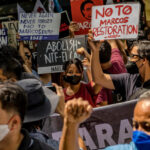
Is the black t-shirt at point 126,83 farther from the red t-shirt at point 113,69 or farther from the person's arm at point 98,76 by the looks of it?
the red t-shirt at point 113,69

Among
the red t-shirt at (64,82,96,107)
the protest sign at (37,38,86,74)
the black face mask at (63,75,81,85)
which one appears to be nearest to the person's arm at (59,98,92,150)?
the red t-shirt at (64,82,96,107)

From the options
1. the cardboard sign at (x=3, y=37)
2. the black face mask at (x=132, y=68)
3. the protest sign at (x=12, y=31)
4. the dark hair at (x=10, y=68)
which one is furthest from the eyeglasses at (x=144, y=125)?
the protest sign at (x=12, y=31)

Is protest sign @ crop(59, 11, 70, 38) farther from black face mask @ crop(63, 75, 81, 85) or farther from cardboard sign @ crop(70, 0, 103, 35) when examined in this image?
black face mask @ crop(63, 75, 81, 85)

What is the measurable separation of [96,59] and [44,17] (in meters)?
2.37

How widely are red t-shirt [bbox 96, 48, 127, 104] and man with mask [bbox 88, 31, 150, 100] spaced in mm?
248

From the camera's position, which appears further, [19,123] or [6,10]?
[6,10]

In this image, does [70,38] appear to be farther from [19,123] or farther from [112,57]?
[19,123]

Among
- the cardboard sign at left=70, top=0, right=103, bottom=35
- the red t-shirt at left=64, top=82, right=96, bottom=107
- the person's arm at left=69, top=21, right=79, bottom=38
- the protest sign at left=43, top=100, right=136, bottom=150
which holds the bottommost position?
the protest sign at left=43, top=100, right=136, bottom=150

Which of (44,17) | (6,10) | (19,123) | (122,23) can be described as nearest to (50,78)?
(44,17)

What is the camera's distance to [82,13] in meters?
6.02

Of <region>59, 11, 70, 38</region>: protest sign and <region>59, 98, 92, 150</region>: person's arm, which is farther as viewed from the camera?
<region>59, 11, 70, 38</region>: protest sign

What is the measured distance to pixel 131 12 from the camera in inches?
190

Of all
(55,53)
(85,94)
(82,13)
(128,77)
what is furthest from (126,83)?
(82,13)

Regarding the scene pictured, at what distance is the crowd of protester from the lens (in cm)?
205
